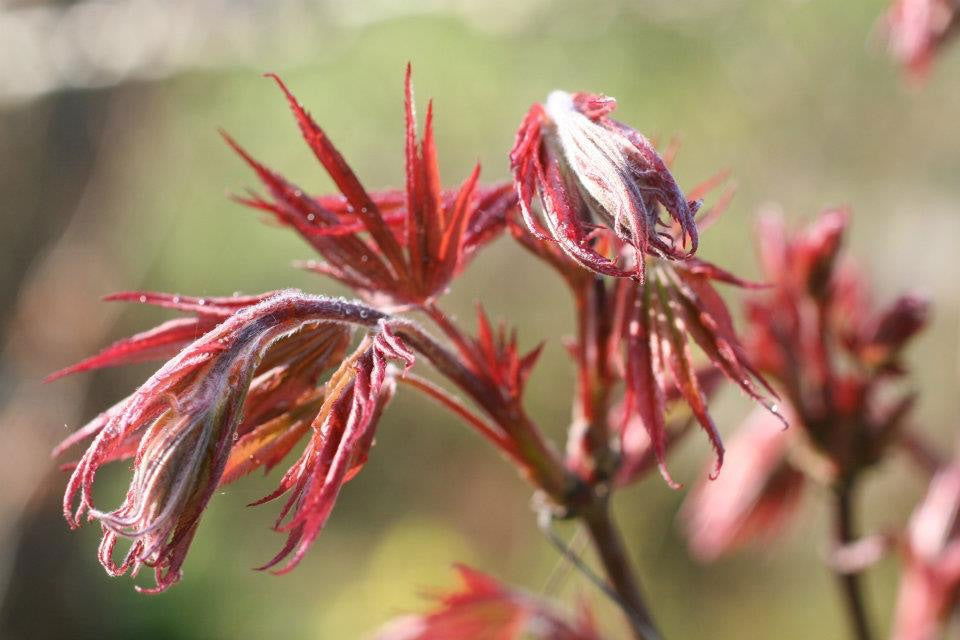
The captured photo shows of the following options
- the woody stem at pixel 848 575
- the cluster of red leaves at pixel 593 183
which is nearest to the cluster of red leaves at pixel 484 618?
the woody stem at pixel 848 575

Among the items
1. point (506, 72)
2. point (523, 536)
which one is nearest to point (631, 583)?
point (523, 536)

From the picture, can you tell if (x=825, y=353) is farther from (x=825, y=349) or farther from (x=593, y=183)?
(x=593, y=183)

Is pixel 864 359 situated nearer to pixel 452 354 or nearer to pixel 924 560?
pixel 924 560

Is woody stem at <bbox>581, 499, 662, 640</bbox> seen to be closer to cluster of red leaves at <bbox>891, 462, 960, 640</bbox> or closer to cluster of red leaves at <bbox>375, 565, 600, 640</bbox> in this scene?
cluster of red leaves at <bbox>375, 565, 600, 640</bbox>

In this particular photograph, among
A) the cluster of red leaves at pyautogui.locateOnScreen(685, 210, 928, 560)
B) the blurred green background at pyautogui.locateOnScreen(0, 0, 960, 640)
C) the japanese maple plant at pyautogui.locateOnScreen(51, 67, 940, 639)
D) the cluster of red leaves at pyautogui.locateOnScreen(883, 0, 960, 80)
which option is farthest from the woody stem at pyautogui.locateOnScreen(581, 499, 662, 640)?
the blurred green background at pyautogui.locateOnScreen(0, 0, 960, 640)

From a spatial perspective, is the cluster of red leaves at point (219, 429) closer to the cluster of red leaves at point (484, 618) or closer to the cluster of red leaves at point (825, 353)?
the cluster of red leaves at point (484, 618)

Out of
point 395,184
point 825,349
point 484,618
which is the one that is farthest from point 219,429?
point 395,184
